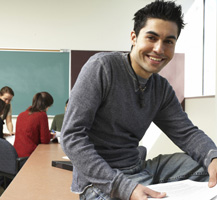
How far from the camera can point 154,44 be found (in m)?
1.06

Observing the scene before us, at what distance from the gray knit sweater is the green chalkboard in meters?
3.38

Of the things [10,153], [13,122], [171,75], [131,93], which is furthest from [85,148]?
[13,122]

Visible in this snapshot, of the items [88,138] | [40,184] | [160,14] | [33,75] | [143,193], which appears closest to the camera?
[143,193]

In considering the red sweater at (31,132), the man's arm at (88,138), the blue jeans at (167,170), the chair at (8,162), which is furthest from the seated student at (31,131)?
the man's arm at (88,138)

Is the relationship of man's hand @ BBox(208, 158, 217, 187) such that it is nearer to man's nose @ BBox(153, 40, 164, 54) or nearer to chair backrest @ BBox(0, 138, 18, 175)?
man's nose @ BBox(153, 40, 164, 54)

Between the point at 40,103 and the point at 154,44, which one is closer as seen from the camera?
the point at 154,44

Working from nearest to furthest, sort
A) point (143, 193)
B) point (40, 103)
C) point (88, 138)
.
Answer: point (143, 193)
point (88, 138)
point (40, 103)

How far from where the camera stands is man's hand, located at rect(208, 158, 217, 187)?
3.25 feet

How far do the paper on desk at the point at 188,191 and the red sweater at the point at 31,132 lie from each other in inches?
80.5

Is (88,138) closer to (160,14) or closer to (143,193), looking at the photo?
(143,193)

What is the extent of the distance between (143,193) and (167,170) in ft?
1.24

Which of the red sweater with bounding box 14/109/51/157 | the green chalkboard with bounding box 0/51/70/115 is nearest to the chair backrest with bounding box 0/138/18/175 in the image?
the red sweater with bounding box 14/109/51/157

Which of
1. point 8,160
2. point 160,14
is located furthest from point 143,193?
point 8,160

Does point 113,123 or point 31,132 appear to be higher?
point 113,123
